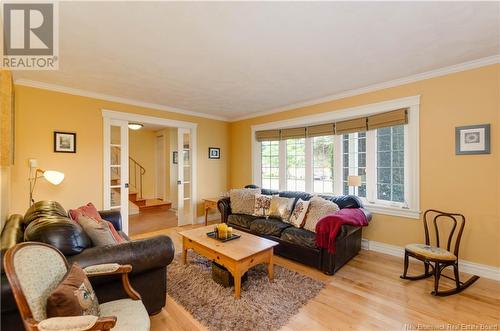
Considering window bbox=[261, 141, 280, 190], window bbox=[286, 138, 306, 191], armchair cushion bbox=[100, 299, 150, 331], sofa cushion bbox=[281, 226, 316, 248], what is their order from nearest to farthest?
1. armchair cushion bbox=[100, 299, 150, 331]
2. sofa cushion bbox=[281, 226, 316, 248]
3. window bbox=[286, 138, 306, 191]
4. window bbox=[261, 141, 280, 190]

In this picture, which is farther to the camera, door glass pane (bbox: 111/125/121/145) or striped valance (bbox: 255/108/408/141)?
door glass pane (bbox: 111/125/121/145)

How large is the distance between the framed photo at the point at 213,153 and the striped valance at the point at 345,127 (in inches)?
48.5

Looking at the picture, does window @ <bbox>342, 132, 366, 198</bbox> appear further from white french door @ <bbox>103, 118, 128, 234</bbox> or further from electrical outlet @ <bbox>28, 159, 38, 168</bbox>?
electrical outlet @ <bbox>28, 159, 38, 168</bbox>

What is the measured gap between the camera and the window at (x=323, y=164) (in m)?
4.11

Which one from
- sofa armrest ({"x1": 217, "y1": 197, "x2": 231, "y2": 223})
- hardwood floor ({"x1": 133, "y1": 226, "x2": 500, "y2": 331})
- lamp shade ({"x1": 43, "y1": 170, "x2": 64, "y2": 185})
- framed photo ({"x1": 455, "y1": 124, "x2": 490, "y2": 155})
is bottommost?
hardwood floor ({"x1": 133, "y1": 226, "x2": 500, "y2": 331})

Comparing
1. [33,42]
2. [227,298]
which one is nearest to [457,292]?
[227,298]

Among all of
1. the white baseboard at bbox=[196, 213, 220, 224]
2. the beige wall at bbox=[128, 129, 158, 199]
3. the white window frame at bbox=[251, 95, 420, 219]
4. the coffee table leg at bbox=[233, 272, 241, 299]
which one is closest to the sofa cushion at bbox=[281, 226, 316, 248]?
the coffee table leg at bbox=[233, 272, 241, 299]

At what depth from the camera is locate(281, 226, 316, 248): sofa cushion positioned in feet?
9.70

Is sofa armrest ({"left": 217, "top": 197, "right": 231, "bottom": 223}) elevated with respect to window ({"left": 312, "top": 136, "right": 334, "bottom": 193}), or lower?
lower

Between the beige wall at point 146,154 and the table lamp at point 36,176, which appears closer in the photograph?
the table lamp at point 36,176

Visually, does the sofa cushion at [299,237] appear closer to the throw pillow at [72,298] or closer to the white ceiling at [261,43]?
the white ceiling at [261,43]

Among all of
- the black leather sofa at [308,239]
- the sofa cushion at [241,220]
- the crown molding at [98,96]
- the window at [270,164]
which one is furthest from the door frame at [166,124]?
the black leather sofa at [308,239]

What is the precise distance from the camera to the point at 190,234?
2.98 m

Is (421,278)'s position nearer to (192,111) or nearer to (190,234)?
(190,234)
